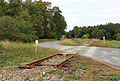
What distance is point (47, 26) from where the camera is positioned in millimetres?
48719

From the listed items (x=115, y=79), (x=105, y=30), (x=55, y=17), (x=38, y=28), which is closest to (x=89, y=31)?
(x=105, y=30)

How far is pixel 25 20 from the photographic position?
1154 inches

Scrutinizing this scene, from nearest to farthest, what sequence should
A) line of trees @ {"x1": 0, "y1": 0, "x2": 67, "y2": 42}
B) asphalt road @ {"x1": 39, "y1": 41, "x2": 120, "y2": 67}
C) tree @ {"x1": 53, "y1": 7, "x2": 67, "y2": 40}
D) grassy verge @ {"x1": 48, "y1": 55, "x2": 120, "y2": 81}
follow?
grassy verge @ {"x1": 48, "y1": 55, "x2": 120, "y2": 81}, asphalt road @ {"x1": 39, "y1": 41, "x2": 120, "y2": 67}, line of trees @ {"x1": 0, "y1": 0, "x2": 67, "y2": 42}, tree @ {"x1": 53, "y1": 7, "x2": 67, "y2": 40}

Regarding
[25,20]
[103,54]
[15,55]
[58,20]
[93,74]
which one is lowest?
[103,54]

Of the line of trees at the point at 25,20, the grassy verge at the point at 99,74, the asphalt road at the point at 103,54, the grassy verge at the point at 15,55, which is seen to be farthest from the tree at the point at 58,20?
the grassy verge at the point at 99,74

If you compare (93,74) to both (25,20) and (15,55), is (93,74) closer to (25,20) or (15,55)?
(15,55)

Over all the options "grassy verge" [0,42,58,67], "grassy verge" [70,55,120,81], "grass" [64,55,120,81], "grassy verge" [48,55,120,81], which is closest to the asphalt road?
"grassy verge" [70,55,120,81]

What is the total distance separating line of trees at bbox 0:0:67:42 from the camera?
1733cm

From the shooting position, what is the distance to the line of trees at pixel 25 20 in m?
17.3

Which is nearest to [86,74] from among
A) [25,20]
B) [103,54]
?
[103,54]

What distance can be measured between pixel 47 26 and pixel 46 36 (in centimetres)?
430

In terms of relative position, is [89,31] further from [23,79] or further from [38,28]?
[23,79]

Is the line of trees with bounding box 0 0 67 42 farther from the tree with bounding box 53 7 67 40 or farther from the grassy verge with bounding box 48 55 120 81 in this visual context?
the grassy verge with bounding box 48 55 120 81

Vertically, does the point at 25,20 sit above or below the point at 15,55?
above
